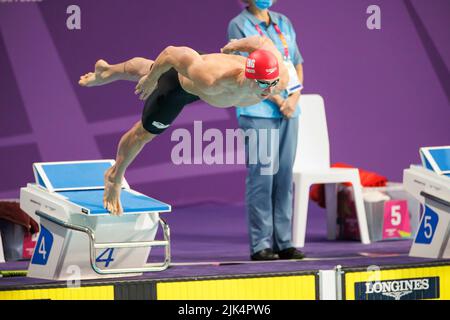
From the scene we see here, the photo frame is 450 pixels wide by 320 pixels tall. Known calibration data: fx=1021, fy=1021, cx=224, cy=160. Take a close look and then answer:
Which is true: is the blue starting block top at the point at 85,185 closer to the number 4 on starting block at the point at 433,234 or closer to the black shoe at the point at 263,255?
the black shoe at the point at 263,255

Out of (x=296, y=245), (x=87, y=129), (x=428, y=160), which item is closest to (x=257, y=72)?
(x=428, y=160)

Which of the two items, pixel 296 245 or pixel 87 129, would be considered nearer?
pixel 296 245

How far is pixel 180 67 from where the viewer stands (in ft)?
19.5

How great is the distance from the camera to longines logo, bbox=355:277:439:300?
6.42 m

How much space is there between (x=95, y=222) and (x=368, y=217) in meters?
3.05

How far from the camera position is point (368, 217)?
856cm

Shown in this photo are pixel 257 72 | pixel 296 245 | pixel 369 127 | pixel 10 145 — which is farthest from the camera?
pixel 369 127

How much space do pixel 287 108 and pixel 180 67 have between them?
5.11 feet

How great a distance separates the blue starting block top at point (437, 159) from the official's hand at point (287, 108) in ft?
3.30

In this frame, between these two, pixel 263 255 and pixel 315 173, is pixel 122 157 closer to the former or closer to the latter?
pixel 263 255

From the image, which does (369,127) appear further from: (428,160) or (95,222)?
(95,222)

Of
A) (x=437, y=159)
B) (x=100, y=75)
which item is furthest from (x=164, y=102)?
(x=437, y=159)

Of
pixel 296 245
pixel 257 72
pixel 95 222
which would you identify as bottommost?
pixel 296 245

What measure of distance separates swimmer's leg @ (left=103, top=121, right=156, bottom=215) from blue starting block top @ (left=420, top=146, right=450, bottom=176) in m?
2.19
